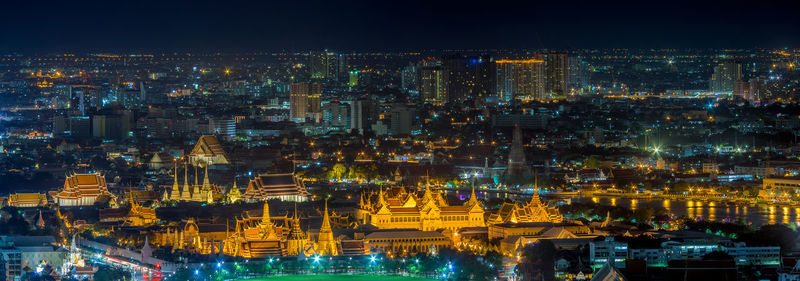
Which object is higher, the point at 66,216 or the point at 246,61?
the point at 246,61

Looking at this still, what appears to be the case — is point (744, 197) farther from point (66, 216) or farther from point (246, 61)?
point (246, 61)

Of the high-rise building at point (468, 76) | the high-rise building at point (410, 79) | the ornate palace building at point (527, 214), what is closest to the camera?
the ornate palace building at point (527, 214)

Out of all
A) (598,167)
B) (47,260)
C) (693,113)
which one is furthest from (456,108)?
(47,260)

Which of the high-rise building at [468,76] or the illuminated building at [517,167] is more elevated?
the high-rise building at [468,76]

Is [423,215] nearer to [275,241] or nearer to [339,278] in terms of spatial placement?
[275,241]

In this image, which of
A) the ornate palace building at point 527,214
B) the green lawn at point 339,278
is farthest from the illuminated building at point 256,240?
the ornate palace building at point 527,214

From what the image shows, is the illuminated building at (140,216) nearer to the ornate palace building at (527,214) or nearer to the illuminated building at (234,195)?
the illuminated building at (234,195)
